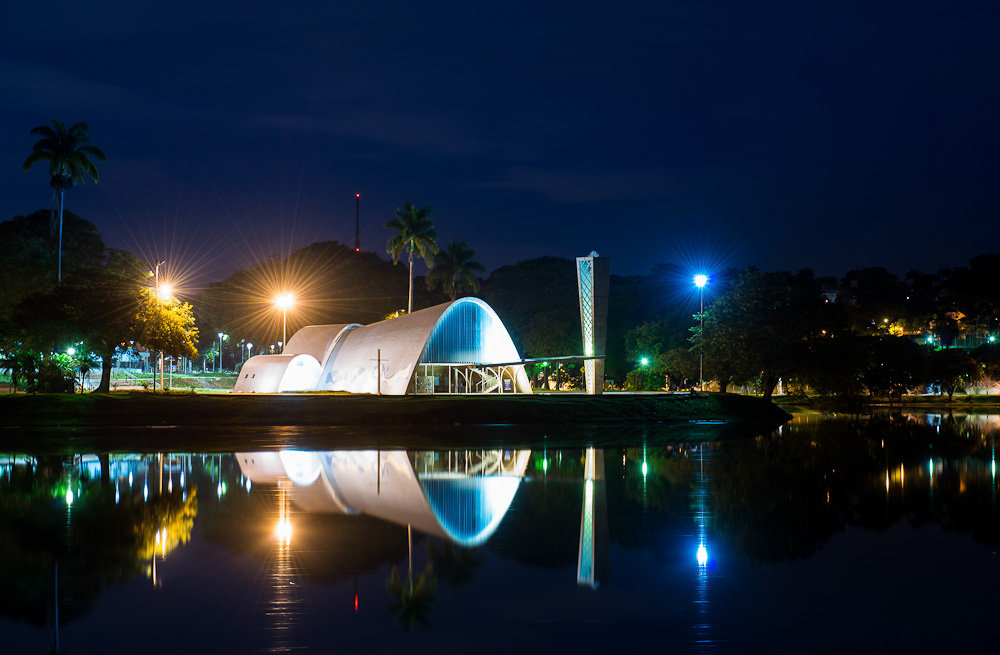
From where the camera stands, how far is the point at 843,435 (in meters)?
37.9

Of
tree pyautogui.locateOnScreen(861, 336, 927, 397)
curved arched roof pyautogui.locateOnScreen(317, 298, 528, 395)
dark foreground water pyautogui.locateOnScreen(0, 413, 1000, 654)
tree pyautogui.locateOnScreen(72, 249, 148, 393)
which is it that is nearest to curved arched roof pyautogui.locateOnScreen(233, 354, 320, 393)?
curved arched roof pyautogui.locateOnScreen(317, 298, 528, 395)

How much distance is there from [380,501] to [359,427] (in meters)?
24.5

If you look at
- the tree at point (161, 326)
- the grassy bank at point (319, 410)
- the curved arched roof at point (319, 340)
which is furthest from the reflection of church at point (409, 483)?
the curved arched roof at point (319, 340)

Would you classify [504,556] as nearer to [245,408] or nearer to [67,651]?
[67,651]

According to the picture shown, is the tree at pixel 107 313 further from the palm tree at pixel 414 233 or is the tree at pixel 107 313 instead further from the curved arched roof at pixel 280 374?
the palm tree at pixel 414 233

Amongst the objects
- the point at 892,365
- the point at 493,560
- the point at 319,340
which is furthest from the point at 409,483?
the point at 892,365

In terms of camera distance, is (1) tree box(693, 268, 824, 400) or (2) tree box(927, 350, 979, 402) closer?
(1) tree box(693, 268, 824, 400)

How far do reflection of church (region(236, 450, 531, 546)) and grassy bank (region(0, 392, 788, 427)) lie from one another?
53.9ft

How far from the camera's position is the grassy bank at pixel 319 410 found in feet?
135

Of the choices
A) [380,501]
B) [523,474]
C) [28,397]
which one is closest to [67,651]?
[380,501]

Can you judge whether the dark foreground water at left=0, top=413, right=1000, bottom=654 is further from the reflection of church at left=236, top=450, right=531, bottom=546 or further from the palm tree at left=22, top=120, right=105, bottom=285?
the palm tree at left=22, top=120, right=105, bottom=285

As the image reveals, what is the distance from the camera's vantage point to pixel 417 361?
186ft

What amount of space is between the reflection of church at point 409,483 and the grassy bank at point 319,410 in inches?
646

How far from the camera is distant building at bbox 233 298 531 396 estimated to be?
190ft
